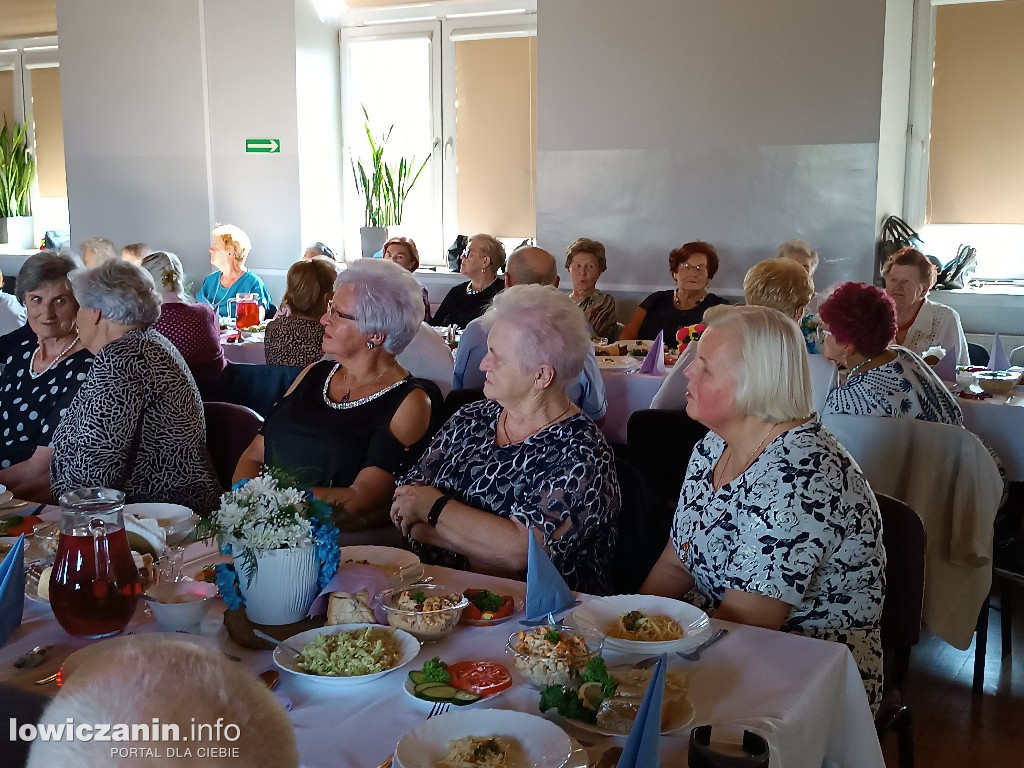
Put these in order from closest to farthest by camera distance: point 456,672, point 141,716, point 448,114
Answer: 1. point 141,716
2. point 456,672
3. point 448,114

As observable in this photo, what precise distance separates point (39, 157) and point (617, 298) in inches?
252

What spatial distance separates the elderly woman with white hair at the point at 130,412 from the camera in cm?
290

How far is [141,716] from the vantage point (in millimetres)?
705

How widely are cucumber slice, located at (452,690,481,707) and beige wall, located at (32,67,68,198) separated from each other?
9.71 meters

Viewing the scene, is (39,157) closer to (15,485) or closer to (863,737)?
(15,485)

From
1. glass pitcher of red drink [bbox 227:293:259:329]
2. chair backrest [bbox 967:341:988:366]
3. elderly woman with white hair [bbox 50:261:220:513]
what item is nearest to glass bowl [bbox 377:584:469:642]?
elderly woman with white hair [bbox 50:261:220:513]

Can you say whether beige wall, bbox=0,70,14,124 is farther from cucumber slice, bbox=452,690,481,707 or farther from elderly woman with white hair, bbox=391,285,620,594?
cucumber slice, bbox=452,690,481,707

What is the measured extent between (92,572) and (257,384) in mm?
2435

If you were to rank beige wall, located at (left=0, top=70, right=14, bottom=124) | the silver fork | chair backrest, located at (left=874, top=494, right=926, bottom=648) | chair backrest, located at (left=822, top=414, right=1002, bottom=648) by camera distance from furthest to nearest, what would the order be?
beige wall, located at (left=0, top=70, right=14, bottom=124) < chair backrest, located at (left=822, top=414, right=1002, bottom=648) < chair backrest, located at (left=874, top=494, right=926, bottom=648) < the silver fork

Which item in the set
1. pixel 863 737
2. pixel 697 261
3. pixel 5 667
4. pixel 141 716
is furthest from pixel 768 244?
pixel 141 716

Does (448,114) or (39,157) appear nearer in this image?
(448,114)

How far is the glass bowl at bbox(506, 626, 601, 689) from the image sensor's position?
1562 millimetres

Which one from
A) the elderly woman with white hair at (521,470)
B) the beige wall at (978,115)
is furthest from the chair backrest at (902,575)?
the beige wall at (978,115)

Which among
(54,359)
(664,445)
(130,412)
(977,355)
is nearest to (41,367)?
(54,359)
